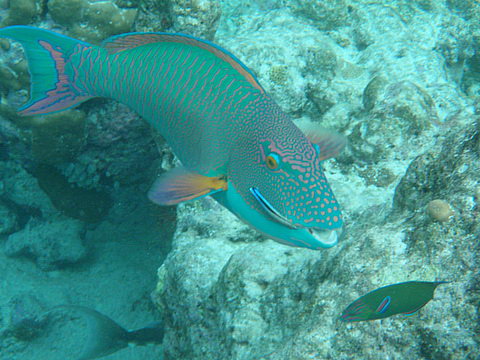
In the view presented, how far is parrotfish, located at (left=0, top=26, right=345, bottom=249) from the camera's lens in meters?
1.38

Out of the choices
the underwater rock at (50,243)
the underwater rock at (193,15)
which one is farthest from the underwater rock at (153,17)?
the underwater rock at (50,243)

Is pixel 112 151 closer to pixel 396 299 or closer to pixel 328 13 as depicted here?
pixel 396 299

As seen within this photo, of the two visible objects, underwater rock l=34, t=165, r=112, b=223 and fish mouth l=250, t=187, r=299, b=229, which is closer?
fish mouth l=250, t=187, r=299, b=229

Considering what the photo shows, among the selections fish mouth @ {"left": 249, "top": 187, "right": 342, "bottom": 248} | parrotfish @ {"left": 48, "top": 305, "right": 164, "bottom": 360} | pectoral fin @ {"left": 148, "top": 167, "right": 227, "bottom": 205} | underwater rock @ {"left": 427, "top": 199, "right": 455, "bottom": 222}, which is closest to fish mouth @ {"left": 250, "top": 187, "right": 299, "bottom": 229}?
fish mouth @ {"left": 249, "top": 187, "right": 342, "bottom": 248}

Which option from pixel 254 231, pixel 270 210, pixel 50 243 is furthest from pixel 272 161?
pixel 50 243

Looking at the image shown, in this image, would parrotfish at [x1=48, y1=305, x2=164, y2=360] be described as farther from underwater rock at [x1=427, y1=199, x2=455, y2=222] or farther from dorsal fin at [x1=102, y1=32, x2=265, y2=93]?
underwater rock at [x1=427, y1=199, x2=455, y2=222]

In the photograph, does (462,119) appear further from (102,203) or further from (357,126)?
(102,203)

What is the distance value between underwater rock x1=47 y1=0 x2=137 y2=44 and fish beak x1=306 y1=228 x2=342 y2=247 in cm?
351

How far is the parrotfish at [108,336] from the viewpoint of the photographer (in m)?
4.07

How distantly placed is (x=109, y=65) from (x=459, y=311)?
103 inches

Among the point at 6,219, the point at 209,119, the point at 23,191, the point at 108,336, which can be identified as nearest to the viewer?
the point at 209,119

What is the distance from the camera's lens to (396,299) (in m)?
1.32

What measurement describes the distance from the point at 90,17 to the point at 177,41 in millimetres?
2245

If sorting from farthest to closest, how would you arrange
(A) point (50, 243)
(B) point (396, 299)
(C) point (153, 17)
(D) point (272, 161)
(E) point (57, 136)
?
(A) point (50, 243) < (E) point (57, 136) < (C) point (153, 17) < (D) point (272, 161) < (B) point (396, 299)
